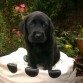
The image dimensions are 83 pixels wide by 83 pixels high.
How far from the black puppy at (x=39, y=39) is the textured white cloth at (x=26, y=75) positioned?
162mm

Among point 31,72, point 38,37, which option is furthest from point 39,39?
point 31,72

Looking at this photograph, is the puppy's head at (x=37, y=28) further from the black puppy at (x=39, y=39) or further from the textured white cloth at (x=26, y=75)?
the textured white cloth at (x=26, y=75)

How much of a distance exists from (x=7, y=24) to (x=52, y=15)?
128 cm

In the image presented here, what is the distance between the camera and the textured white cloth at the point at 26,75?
4.52 metres

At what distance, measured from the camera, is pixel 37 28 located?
4.41 metres

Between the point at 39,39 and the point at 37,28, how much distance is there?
16cm

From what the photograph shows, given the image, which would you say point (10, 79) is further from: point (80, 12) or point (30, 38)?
point (80, 12)

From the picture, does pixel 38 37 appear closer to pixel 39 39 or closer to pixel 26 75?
pixel 39 39

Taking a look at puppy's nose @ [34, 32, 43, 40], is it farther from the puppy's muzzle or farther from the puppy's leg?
the puppy's leg

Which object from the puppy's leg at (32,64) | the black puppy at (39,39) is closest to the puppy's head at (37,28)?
the black puppy at (39,39)

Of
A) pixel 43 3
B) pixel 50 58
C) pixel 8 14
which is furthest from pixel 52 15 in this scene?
pixel 50 58

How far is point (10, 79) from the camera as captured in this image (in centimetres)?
480

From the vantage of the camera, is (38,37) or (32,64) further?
(32,64)

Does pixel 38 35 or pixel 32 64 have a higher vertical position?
pixel 38 35
